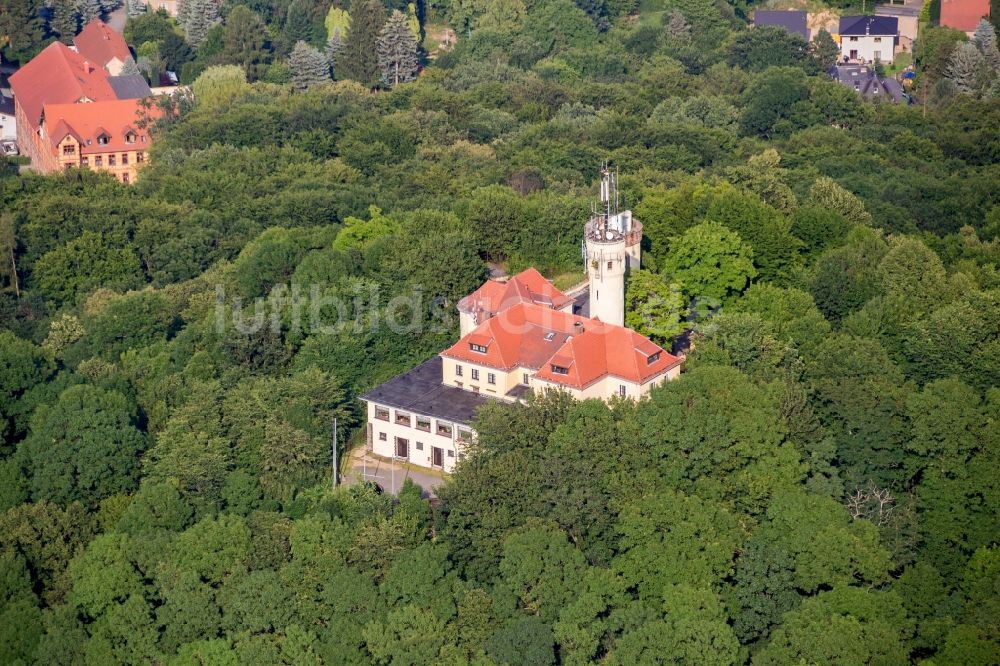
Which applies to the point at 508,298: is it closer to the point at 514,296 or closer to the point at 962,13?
the point at 514,296

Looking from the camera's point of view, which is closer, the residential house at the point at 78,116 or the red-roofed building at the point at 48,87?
the residential house at the point at 78,116

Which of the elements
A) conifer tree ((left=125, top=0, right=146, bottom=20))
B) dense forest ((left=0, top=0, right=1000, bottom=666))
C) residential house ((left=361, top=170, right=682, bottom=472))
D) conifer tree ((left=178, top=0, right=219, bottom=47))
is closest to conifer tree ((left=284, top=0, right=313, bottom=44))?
conifer tree ((left=178, top=0, right=219, bottom=47))

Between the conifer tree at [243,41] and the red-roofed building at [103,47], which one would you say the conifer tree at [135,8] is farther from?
the conifer tree at [243,41]

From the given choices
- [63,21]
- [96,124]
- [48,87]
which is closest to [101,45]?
[63,21]

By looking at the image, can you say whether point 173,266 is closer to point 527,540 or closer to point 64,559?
point 64,559

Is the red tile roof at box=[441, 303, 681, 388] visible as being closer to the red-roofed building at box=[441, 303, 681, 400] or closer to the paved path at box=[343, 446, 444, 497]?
Answer: the red-roofed building at box=[441, 303, 681, 400]

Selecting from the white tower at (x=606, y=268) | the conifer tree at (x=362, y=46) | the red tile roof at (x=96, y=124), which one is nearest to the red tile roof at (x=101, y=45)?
the red tile roof at (x=96, y=124)
